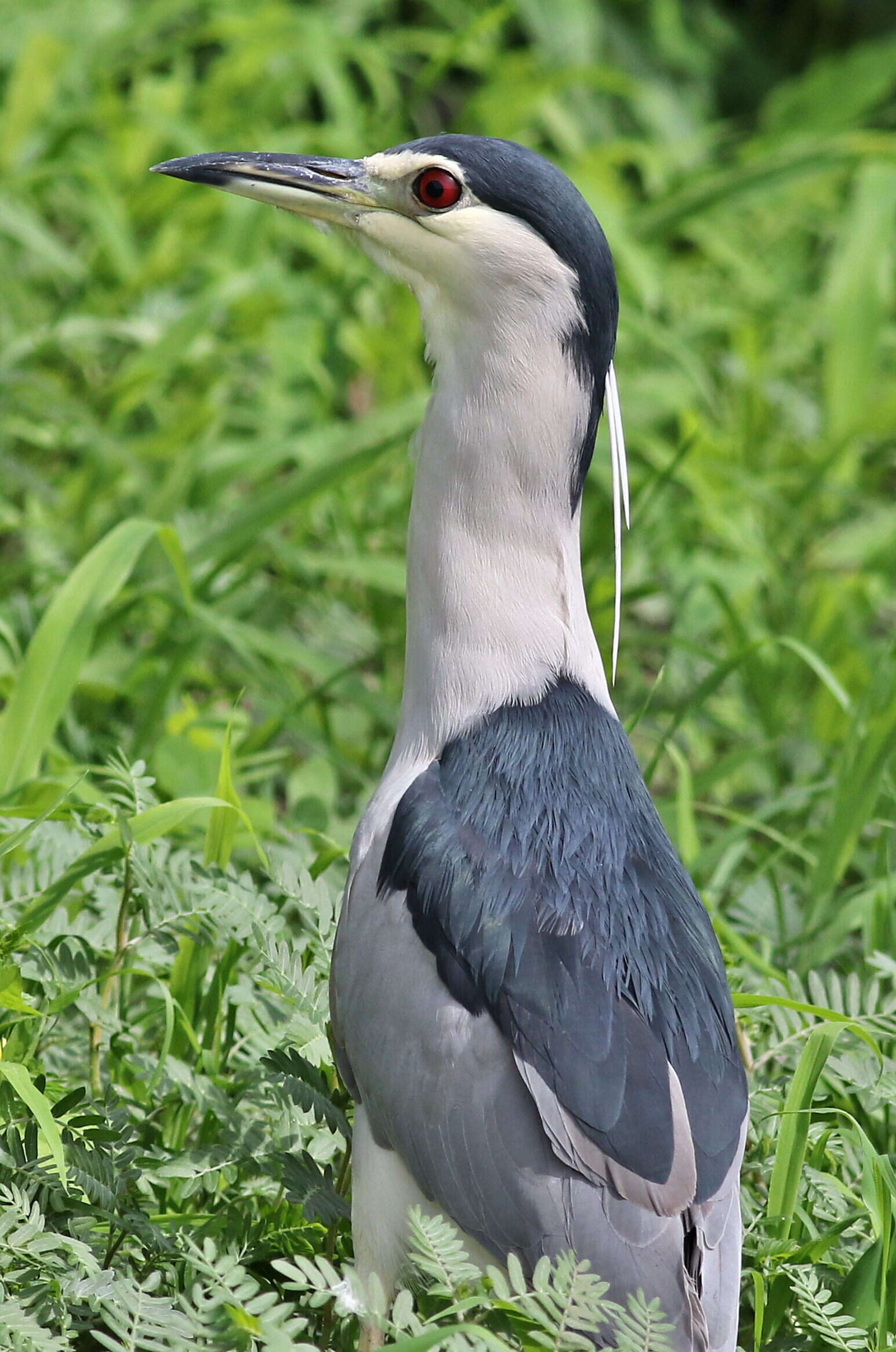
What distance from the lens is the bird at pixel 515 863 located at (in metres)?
1.79

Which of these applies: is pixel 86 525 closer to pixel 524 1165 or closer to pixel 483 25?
pixel 483 25

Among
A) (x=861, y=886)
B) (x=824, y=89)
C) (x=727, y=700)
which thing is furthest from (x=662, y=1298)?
(x=824, y=89)

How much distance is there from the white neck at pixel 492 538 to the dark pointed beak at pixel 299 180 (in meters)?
0.28

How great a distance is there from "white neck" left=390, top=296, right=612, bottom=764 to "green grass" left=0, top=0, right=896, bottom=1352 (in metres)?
0.36

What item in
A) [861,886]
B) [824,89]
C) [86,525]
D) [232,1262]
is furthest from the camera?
[824,89]

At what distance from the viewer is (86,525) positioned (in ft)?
12.1

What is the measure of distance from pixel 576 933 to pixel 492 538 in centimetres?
55

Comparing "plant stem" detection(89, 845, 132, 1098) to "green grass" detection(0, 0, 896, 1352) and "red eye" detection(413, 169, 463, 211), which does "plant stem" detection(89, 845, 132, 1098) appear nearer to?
"green grass" detection(0, 0, 896, 1352)

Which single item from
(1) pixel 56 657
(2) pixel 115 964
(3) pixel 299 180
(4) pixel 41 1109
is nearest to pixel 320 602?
(1) pixel 56 657

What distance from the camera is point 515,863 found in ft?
6.40

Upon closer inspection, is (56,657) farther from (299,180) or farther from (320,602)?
(320,602)

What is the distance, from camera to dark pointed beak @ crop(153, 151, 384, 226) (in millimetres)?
2238

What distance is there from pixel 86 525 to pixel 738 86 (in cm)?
423

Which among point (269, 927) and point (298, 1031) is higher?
point (269, 927)
